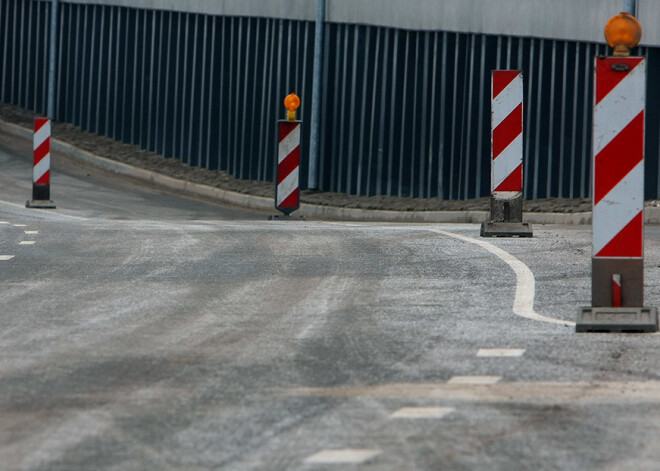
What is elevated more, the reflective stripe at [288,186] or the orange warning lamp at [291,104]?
the orange warning lamp at [291,104]

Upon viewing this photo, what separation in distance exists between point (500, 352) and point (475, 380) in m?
0.65

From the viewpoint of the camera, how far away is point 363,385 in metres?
5.46

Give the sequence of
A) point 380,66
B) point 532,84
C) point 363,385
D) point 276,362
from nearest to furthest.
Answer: point 363,385
point 276,362
point 532,84
point 380,66

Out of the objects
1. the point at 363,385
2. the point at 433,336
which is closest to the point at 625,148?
the point at 433,336

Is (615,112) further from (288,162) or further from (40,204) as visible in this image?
(40,204)

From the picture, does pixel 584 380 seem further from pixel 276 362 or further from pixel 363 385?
pixel 276 362

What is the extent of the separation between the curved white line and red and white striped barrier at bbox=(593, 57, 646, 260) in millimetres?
481

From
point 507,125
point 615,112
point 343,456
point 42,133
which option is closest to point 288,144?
point 42,133

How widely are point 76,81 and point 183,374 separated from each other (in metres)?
22.4

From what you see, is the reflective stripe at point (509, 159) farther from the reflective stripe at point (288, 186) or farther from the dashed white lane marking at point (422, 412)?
the dashed white lane marking at point (422, 412)

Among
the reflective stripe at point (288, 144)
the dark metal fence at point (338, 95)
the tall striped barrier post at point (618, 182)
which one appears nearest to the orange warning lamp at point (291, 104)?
the reflective stripe at point (288, 144)

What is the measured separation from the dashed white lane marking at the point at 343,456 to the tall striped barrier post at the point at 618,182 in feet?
9.87

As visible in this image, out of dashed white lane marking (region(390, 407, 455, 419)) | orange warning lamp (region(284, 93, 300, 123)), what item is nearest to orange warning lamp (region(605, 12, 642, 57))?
dashed white lane marking (region(390, 407, 455, 419))

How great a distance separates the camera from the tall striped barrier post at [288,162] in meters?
16.9
